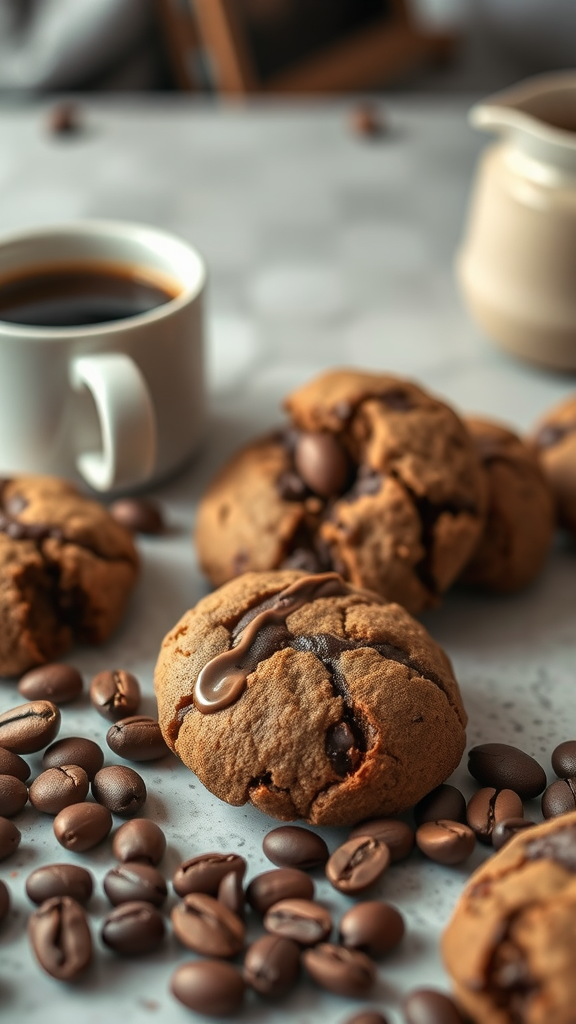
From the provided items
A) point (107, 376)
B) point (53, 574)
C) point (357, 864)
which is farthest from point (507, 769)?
point (107, 376)

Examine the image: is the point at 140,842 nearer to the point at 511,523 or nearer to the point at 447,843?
the point at 447,843

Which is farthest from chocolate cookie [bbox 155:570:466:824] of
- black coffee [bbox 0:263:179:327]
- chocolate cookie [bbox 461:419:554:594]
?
black coffee [bbox 0:263:179:327]

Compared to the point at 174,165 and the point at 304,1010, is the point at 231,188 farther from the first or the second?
the point at 304,1010

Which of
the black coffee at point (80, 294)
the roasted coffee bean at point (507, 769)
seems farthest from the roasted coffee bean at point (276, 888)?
the black coffee at point (80, 294)

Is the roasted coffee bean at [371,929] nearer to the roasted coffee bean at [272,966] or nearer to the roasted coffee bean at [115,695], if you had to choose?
the roasted coffee bean at [272,966]

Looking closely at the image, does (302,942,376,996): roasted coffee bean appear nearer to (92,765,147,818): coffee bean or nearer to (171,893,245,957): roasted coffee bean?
(171,893,245,957): roasted coffee bean

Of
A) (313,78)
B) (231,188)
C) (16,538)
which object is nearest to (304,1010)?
(16,538)
